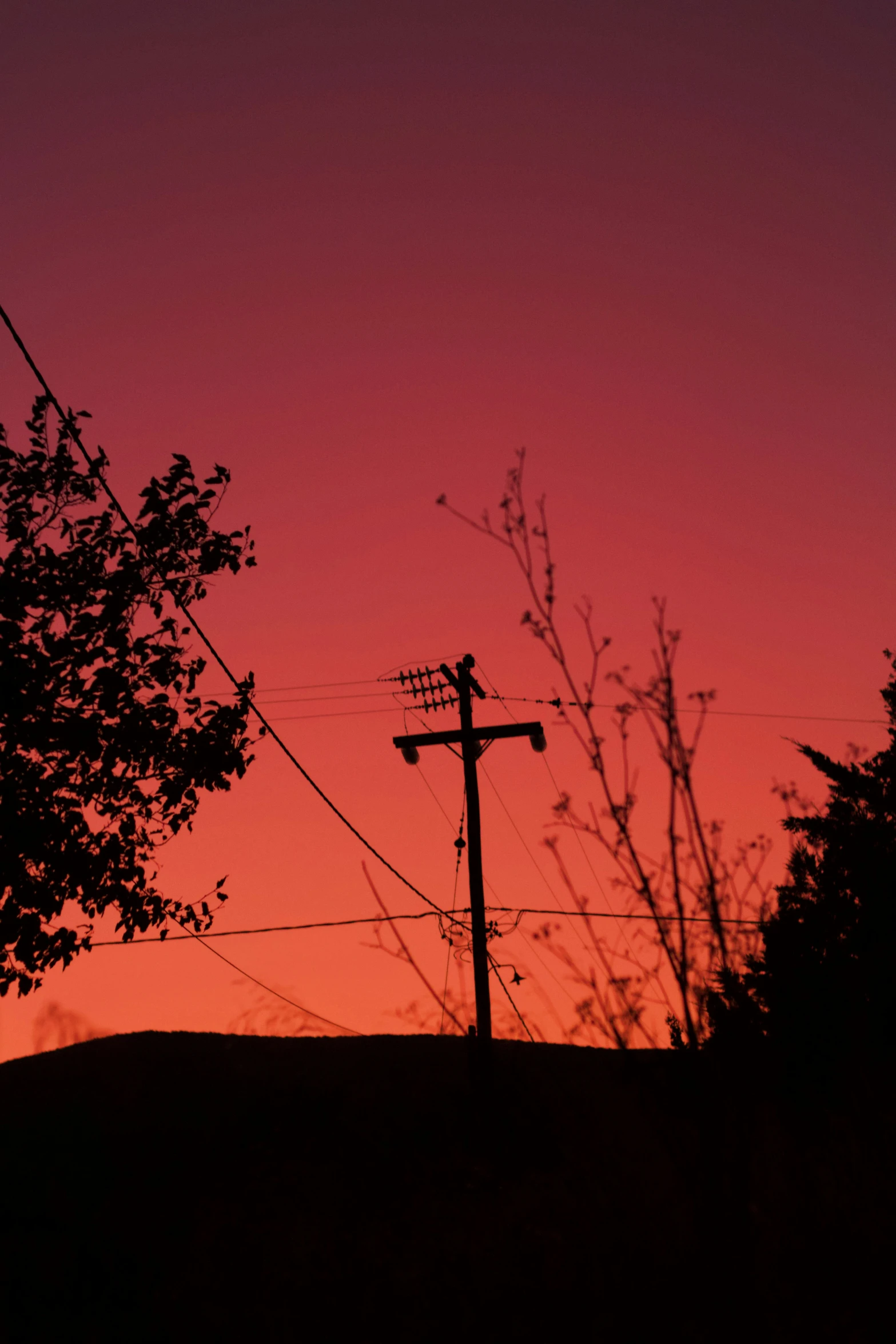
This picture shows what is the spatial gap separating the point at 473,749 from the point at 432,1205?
7.69 metres

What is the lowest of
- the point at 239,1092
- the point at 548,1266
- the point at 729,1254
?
the point at 548,1266

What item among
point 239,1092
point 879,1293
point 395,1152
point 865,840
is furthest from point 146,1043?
point 879,1293

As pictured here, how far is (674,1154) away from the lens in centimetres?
463

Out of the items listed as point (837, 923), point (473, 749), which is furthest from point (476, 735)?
point (837, 923)

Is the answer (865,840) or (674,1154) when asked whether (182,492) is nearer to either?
(674,1154)

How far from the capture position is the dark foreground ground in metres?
5.33

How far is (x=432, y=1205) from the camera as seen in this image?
1445 centimetres

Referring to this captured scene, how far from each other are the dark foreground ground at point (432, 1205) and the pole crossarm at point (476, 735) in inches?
258

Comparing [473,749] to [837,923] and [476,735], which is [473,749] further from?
[837,923]

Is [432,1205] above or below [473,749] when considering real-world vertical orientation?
below

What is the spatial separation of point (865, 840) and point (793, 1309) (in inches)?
641

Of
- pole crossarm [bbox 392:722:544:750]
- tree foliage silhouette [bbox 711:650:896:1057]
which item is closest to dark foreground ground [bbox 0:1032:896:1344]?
tree foliage silhouette [bbox 711:650:896:1057]

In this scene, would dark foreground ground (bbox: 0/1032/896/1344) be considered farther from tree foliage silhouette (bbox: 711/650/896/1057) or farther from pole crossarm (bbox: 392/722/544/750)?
pole crossarm (bbox: 392/722/544/750)

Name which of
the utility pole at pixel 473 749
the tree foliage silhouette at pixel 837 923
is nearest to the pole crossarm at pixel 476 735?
the utility pole at pixel 473 749
